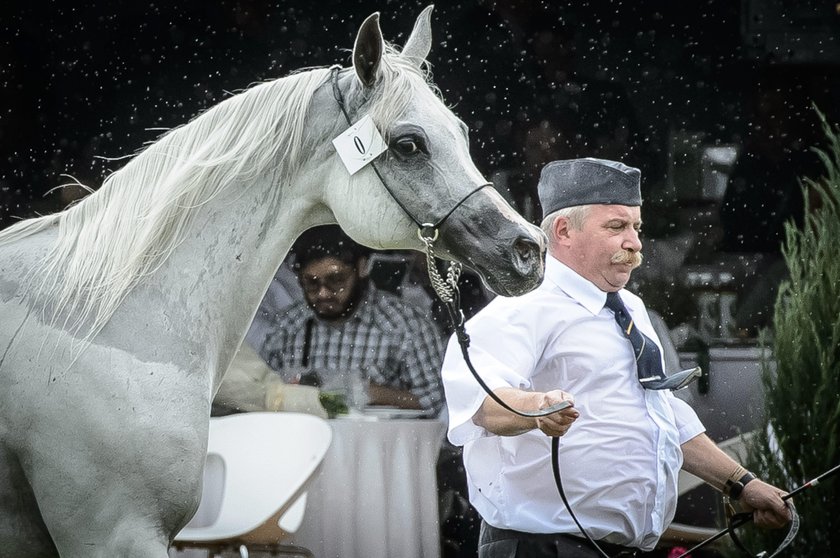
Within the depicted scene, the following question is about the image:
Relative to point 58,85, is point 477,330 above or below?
below

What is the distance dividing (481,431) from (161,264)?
0.89 metres

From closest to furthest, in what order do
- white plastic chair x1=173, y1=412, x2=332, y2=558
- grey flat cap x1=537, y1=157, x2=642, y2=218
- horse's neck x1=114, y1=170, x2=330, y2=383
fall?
horse's neck x1=114, y1=170, x2=330, y2=383
grey flat cap x1=537, y1=157, x2=642, y2=218
white plastic chair x1=173, y1=412, x2=332, y2=558

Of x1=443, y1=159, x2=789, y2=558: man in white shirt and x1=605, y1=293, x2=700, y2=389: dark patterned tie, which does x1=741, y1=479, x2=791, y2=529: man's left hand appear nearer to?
x1=443, y1=159, x2=789, y2=558: man in white shirt

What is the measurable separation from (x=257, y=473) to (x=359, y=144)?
240 cm

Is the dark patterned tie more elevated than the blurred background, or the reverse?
the blurred background

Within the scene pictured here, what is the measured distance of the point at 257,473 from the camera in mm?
4281

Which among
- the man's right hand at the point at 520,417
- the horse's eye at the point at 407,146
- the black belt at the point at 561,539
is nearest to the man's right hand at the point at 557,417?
the man's right hand at the point at 520,417

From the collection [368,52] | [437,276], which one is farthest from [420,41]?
[437,276]

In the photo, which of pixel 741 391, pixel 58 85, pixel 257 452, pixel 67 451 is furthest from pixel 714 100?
pixel 67 451

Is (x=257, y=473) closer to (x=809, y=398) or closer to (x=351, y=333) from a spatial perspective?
(x=351, y=333)

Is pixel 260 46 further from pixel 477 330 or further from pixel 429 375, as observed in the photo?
pixel 477 330

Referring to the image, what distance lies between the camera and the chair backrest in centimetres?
424

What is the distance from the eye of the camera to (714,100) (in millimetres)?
4719

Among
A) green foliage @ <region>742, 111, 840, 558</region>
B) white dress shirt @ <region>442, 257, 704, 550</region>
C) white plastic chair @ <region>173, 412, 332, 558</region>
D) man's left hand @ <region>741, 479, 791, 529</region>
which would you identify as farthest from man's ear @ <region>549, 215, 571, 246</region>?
white plastic chair @ <region>173, 412, 332, 558</region>
